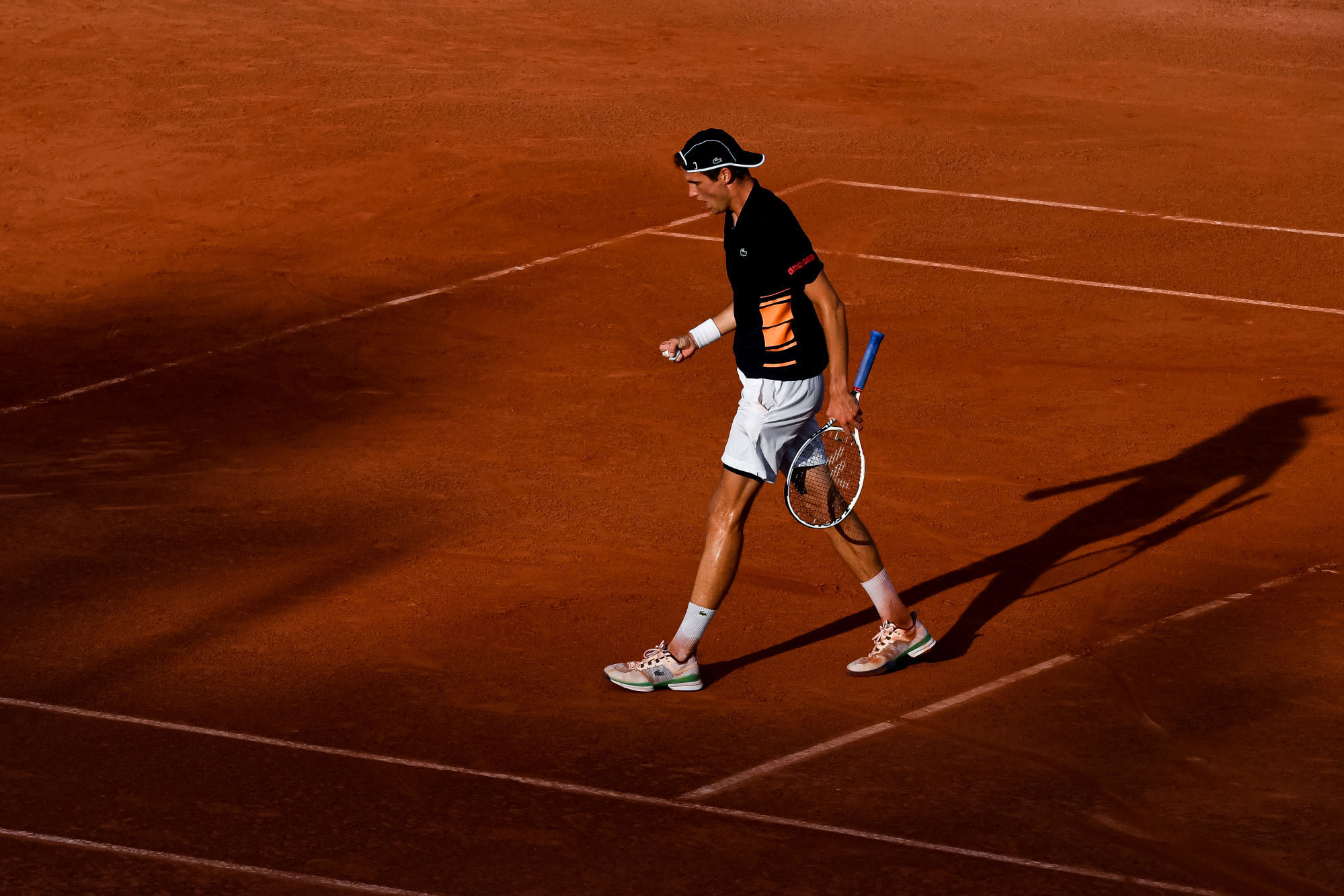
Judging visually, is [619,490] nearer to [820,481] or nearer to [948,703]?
[820,481]

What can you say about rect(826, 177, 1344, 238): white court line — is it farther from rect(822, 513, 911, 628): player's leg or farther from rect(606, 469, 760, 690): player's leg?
rect(606, 469, 760, 690): player's leg

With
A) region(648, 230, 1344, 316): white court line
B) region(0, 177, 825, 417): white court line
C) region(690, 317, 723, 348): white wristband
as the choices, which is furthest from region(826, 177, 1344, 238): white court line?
region(690, 317, 723, 348): white wristband

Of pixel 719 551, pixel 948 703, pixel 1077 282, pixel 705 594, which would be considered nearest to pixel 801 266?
pixel 719 551

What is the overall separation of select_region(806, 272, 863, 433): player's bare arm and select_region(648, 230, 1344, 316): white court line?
754 cm

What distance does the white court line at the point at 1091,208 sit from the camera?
16.0 meters

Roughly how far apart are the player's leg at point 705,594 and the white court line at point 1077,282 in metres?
7.56

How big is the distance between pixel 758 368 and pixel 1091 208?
989 cm

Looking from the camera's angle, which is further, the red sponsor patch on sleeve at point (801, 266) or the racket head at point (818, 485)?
the racket head at point (818, 485)

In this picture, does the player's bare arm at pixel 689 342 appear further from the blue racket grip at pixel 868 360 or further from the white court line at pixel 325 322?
the white court line at pixel 325 322

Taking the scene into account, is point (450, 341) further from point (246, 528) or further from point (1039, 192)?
point (1039, 192)

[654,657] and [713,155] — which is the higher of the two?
[713,155]

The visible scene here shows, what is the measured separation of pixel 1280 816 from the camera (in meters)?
6.46

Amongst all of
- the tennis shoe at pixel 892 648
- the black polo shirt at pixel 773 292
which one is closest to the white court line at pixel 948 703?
the tennis shoe at pixel 892 648

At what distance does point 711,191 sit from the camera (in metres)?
7.47
